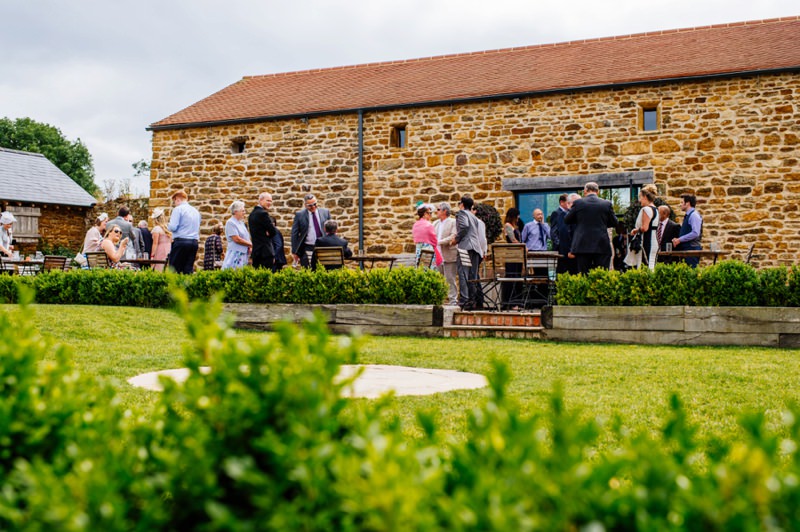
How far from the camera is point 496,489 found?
4.21 ft

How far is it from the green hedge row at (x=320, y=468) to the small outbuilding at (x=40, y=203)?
2649cm

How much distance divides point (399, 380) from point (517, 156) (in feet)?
37.9

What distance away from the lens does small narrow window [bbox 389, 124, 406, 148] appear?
1794 cm

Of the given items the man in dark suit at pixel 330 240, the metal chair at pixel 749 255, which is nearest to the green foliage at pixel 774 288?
the metal chair at pixel 749 255

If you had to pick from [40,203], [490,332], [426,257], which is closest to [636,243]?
[426,257]

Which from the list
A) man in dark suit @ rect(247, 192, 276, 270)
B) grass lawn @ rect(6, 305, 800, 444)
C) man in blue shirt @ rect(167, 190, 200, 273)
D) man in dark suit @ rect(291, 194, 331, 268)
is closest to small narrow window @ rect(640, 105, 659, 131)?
man in dark suit @ rect(291, 194, 331, 268)

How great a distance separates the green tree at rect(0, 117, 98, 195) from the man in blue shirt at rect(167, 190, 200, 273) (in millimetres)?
47899

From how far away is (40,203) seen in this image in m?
26.9

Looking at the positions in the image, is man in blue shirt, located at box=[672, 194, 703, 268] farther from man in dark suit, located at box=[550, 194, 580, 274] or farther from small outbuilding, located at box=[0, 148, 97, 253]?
small outbuilding, located at box=[0, 148, 97, 253]

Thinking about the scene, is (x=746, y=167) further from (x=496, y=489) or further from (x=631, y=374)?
(x=496, y=489)

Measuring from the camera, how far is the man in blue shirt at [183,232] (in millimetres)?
12156

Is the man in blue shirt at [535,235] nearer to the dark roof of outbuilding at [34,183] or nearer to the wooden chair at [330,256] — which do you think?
the wooden chair at [330,256]

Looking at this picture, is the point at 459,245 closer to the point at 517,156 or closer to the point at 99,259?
the point at 517,156

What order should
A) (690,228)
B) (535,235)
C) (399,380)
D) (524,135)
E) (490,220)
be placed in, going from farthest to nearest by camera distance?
(524,135), (490,220), (535,235), (690,228), (399,380)
